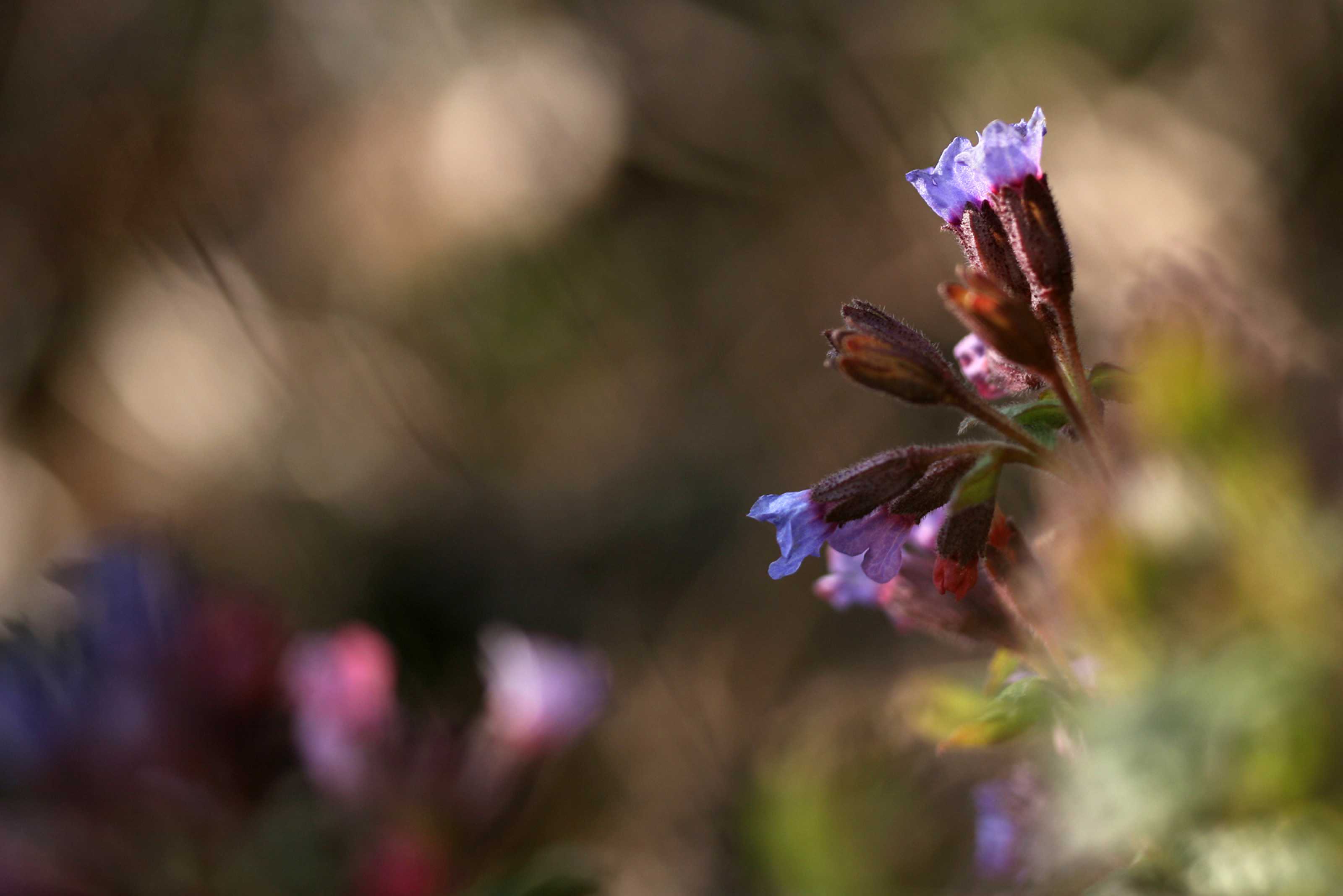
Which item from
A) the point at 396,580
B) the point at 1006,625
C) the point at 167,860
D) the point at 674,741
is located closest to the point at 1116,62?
the point at 674,741

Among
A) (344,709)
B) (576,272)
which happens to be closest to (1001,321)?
(344,709)

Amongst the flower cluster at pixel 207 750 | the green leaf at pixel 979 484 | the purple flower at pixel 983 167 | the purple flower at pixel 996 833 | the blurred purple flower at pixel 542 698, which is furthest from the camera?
the blurred purple flower at pixel 542 698

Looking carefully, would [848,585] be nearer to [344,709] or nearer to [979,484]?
[979,484]

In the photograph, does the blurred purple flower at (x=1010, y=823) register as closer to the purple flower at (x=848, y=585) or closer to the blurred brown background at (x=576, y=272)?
the purple flower at (x=848, y=585)

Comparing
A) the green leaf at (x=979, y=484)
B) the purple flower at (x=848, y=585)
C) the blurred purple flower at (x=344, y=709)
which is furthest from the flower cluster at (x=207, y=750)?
the green leaf at (x=979, y=484)

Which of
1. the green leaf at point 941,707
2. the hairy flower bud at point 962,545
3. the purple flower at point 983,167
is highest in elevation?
the purple flower at point 983,167

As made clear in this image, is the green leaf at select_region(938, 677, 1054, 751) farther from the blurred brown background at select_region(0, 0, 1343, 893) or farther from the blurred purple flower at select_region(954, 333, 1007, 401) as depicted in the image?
the blurred brown background at select_region(0, 0, 1343, 893)
